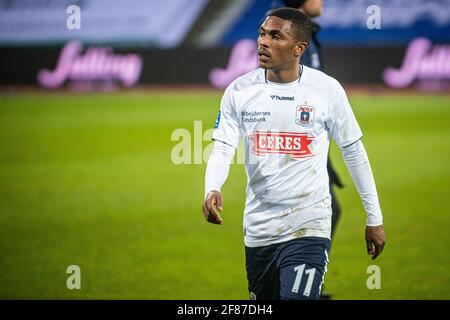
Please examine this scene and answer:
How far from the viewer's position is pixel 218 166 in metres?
4.58

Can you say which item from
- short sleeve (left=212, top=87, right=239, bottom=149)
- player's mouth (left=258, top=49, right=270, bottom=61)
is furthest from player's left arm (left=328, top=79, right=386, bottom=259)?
short sleeve (left=212, top=87, right=239, bottom=149)

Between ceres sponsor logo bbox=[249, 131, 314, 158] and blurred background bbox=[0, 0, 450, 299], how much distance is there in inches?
94.5

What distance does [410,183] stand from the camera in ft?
39.0

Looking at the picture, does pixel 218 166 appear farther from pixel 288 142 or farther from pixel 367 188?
pixel 367 188

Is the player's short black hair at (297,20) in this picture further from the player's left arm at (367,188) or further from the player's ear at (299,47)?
the player's left arm at (367,188)

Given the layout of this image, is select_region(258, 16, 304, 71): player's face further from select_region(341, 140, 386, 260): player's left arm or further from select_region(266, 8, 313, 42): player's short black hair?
select_region(341, 140, 386, 260): player's left arm

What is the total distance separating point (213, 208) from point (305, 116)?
74 centimetres

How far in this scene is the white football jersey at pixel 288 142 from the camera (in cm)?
458

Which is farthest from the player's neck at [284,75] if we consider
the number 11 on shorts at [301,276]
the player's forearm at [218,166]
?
the number 11 on shorts at [301,276]

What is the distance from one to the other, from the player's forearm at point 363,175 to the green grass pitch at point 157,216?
211 centimetres

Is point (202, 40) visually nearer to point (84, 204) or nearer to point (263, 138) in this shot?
point (84, 204)

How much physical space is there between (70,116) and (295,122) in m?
17.0

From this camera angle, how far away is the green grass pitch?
23.2ft
